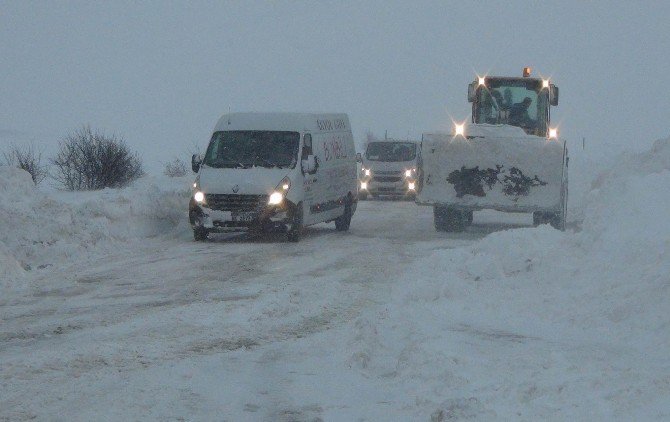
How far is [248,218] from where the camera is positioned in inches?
734

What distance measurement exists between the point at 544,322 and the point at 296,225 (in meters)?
9.83

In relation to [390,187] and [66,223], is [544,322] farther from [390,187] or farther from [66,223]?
[390,187]

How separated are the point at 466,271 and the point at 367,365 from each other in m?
4.24

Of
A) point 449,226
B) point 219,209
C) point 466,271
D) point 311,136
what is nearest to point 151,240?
point 219,209

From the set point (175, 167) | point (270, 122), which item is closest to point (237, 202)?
point (270, 122)

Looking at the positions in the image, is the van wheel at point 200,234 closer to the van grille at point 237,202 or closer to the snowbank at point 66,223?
the van grille at point 237,202

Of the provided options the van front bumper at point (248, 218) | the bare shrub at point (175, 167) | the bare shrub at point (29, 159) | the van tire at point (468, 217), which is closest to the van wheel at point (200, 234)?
the van front bumper at point (248, 218)

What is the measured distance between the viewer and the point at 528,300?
10.3 metres

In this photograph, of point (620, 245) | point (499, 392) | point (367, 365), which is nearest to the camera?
point (499, 392)

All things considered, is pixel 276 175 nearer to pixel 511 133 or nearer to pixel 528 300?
pixel 511 133

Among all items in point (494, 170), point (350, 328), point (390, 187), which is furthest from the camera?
point (390, 187)

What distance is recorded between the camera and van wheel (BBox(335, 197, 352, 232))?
21641 mm

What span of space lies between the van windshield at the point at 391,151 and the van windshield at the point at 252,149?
46.0 feet

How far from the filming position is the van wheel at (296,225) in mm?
18797
